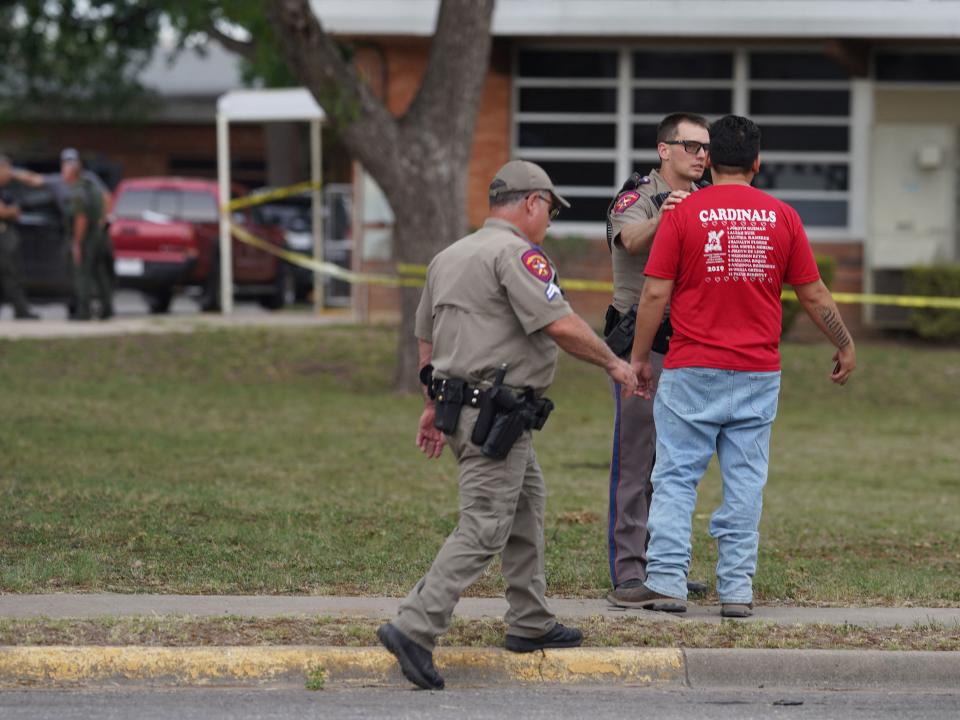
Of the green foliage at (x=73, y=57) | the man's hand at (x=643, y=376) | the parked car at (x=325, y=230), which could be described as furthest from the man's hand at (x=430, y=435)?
the green foliage at (x=73, y=57)

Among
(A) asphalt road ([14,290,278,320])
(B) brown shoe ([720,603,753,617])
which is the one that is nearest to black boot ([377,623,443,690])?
(B) brown shoe ([720,603,753,617])

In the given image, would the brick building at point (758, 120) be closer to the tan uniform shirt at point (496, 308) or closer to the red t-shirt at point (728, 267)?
the red t-shirt at point (728, 267)

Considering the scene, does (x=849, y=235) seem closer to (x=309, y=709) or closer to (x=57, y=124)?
(x=309, y=709)

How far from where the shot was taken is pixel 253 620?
250 inches

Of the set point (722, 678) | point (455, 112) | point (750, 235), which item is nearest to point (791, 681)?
point (722, 678)

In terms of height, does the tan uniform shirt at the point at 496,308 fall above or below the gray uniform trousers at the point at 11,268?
above

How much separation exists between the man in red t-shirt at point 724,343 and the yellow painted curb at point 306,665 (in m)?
0.59

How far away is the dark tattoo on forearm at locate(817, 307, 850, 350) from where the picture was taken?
6594 millimetres

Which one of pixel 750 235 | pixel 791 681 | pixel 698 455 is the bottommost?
pixel 791 681

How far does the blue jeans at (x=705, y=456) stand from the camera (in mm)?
6430

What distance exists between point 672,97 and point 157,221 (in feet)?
23.1

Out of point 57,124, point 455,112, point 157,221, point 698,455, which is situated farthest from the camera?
point 57,124

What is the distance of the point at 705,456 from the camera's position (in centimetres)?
652

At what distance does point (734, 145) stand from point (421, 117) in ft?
26.9
